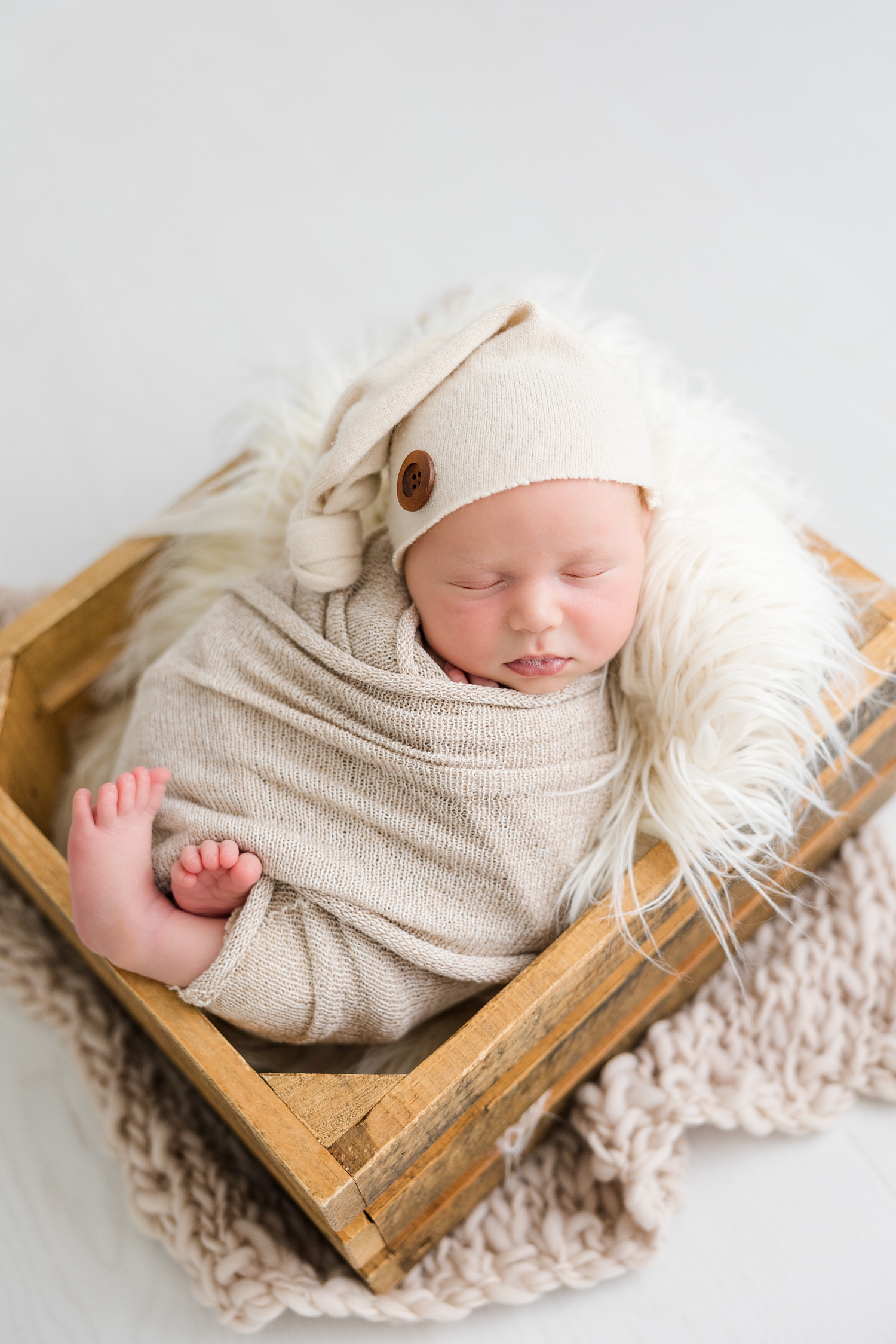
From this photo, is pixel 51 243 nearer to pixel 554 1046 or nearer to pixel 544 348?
pixel 544 348

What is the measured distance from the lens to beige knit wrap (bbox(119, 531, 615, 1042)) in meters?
0.92

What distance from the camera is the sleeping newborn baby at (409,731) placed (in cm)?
90

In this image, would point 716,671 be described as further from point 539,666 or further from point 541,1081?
point 541,1081

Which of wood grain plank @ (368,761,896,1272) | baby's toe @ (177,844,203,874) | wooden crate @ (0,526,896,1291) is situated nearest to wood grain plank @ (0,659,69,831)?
wooden crate @ (0,526,896,1291)

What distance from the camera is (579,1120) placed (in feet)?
3.52

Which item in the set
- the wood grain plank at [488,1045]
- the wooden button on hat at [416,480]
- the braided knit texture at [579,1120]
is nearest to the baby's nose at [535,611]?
the wooden button on hat at [416,480]

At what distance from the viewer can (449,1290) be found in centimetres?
102

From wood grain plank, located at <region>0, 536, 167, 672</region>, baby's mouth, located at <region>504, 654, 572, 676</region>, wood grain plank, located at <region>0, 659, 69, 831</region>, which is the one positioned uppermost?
baby's mouth, located at <region>504, 654, 572, 676</region>

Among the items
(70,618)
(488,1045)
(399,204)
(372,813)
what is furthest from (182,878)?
(399,204)

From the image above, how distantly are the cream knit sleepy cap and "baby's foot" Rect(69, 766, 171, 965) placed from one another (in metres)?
0.24

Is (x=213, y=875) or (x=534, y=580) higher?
(x=534, y=580)

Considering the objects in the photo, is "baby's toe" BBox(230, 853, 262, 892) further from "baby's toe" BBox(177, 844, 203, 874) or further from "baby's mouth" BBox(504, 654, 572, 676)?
"baby's mouth" BBox(504, 654, 572, 676)

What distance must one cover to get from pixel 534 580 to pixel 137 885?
40cm

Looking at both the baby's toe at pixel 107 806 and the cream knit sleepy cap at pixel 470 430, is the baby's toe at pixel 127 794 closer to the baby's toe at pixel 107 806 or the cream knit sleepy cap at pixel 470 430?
the baby's toe at pixel 107 806
